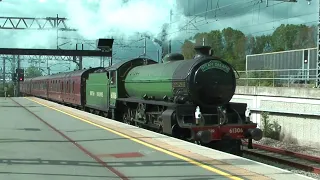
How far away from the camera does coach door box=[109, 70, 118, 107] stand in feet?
57.5

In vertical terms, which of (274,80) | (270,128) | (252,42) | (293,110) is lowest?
(270,128)

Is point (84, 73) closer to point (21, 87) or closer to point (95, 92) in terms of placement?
point (95, 92)

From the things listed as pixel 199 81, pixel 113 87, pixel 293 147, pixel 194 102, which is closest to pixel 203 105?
pixel 194 102

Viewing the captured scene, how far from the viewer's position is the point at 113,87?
17891mm

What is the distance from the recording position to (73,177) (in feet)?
22.3

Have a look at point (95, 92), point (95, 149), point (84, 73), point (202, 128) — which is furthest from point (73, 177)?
point (84, 73)

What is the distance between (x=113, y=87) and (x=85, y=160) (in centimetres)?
967

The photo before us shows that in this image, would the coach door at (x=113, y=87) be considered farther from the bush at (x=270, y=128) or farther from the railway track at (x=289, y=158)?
the bush at (x=270, y=128)

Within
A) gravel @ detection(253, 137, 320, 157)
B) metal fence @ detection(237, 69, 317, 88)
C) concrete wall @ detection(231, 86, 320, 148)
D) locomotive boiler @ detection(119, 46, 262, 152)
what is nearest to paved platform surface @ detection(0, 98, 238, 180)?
locomotive boiler @ detection(119, 46, 262, 152)

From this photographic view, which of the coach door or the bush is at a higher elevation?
the coach door

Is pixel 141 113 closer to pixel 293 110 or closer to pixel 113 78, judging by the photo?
pixel 113 78

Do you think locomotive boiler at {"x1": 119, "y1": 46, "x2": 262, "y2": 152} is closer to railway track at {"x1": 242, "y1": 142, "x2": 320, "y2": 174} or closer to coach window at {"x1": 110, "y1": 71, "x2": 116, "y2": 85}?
railway track at {"x1": 242, "y1": 142, "x2": 320, "y2": 174}

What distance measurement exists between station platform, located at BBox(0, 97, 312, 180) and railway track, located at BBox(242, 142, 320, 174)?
343 cm

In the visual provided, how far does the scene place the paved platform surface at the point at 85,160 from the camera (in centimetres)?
702
